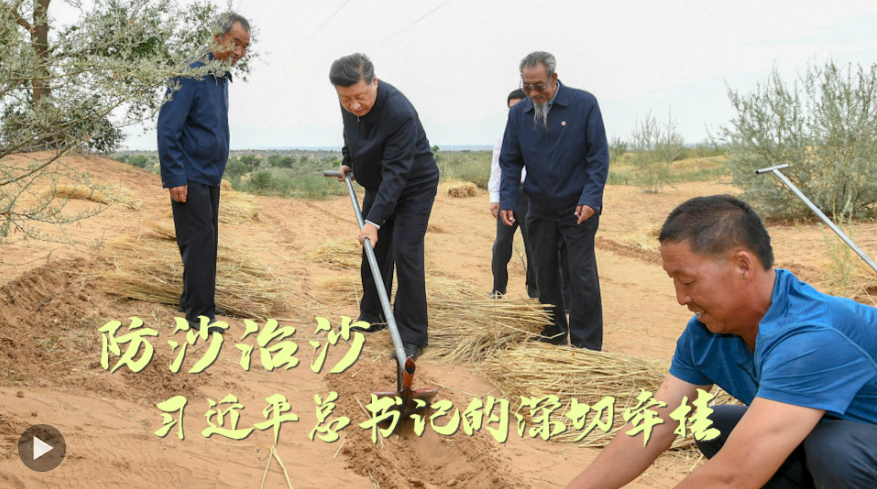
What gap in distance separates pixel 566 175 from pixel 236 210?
5.83 meters

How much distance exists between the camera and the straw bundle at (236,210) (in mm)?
8680

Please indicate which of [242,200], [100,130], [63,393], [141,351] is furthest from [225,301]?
[242,200]

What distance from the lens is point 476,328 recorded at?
14.2 ft

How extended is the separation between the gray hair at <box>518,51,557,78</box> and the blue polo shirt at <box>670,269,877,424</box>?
2.41 meters

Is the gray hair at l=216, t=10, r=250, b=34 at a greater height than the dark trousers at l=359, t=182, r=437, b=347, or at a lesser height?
greater

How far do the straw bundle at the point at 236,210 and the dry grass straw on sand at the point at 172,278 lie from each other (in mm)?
3195

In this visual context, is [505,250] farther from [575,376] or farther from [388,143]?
[575,376]

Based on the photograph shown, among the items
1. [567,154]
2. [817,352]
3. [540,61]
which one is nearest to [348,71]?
[540,61]

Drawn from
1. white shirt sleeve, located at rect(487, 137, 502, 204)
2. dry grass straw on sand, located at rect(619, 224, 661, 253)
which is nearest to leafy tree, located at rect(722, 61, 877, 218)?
dry grass straw on sand, located at rect(619, 224, 661, 253)

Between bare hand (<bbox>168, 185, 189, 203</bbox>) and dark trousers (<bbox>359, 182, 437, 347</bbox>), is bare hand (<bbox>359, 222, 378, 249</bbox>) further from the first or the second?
bare hand (<bbox>168, 185, 189, 203</bbox>)

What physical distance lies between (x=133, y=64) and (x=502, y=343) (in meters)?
2.47

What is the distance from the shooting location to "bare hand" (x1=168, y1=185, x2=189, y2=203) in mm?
3834

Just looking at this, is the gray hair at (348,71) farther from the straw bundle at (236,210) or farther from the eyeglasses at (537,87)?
the straw bundle at (236,210)

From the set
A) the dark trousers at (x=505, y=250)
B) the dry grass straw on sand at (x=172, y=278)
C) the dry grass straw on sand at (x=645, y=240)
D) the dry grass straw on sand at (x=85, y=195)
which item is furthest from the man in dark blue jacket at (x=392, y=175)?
the dry grass straw on sand at (x=645, y=240)
